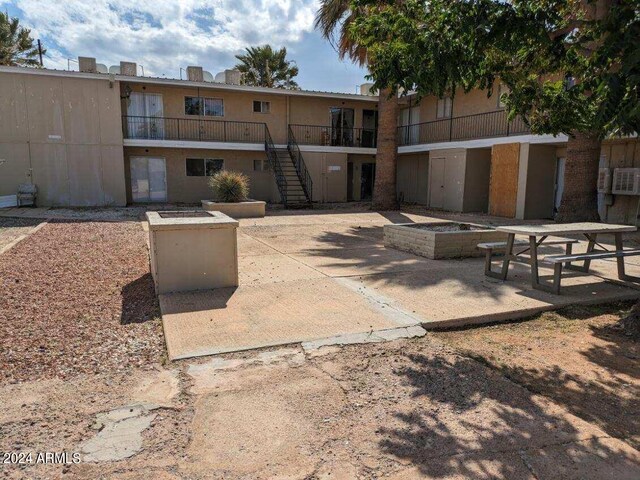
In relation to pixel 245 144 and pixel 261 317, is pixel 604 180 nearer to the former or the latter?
pixel 261 317

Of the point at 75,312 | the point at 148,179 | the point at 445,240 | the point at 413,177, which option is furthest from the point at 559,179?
the point at 148,179

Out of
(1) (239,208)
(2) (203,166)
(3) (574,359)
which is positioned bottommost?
(3) (574,359)

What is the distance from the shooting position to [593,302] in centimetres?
573

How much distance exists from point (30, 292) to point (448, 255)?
653 cm

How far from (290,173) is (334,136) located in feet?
13.7

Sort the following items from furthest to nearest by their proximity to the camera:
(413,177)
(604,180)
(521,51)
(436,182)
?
(413,177), (436,182), (604,180), (521,51)

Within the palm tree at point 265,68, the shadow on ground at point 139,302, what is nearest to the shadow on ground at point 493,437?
the shadow on ground at point 139,302

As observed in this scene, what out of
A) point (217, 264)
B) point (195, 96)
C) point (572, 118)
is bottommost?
point (217, 264)

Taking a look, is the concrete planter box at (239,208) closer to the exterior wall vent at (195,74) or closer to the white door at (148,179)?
the white door at (148,179)

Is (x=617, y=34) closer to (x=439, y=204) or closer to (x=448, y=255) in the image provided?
(x=448, y=255)

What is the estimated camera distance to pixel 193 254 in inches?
233

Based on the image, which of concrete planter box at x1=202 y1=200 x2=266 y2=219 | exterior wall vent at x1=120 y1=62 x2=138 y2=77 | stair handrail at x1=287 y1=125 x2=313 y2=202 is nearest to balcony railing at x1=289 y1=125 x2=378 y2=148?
stair handrail at x1=287 y1=125 x2=313 y2=202

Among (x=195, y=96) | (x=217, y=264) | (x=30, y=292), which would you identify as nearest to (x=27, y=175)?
(x=195, y=96)

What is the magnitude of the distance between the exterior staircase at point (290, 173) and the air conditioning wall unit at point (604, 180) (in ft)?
34.4
